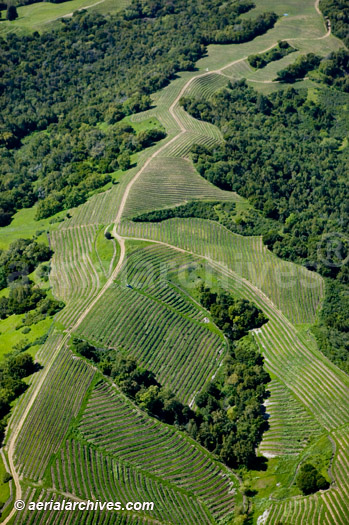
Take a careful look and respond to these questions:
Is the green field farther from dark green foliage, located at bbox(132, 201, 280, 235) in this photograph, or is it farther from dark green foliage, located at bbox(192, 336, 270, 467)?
dark green foliage, located at bbox(192, 336, 270, 467)

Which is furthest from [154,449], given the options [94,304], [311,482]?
[94,304]

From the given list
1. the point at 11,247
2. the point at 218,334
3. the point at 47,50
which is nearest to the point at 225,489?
the point at 218,334

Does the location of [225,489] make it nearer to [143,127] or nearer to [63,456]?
[63,456]

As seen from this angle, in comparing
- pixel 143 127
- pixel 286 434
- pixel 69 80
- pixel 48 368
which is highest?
pixel 69 80

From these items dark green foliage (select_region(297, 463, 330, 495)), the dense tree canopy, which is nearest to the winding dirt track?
the dense tree canopy

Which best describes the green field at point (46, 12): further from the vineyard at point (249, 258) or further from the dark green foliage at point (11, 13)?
the vineyard at point (249, 258)

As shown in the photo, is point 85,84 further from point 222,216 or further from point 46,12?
point 222,216
